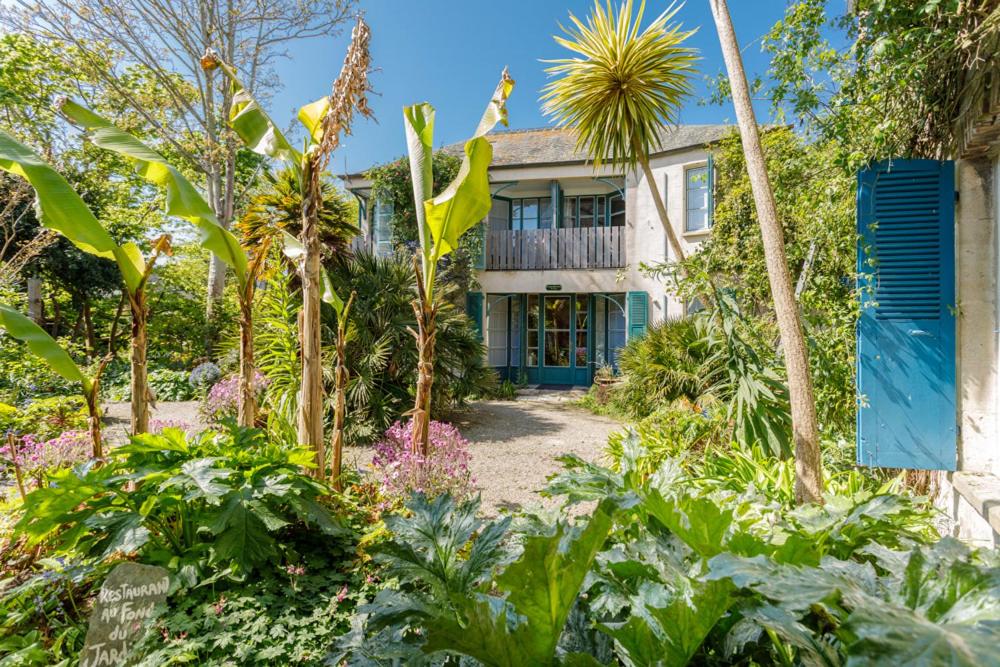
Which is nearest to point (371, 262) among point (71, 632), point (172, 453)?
point (172, 453)

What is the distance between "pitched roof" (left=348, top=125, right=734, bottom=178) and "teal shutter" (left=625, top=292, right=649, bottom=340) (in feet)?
11.3

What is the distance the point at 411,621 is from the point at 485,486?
3.54 metres

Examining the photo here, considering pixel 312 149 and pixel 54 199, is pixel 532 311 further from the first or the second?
pixel 54 199

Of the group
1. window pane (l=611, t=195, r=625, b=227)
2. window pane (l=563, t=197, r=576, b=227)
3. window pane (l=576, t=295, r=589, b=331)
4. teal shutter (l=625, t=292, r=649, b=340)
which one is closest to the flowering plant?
teal shutter (l=625, t=292, r=649, b=340)

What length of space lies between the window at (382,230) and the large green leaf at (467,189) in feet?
32.0

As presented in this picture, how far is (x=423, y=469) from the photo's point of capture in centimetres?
332

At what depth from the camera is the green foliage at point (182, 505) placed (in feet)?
7.06

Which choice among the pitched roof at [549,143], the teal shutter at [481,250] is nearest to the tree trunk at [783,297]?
the pitched roof at [549,143]

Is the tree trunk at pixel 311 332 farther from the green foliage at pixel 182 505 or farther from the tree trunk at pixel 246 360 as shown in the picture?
the green foliage at pixel 182 505

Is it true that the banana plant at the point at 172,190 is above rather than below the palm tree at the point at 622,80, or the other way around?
below

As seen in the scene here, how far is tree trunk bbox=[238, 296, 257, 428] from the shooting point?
10.6 ft

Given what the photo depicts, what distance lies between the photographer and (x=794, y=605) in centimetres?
97

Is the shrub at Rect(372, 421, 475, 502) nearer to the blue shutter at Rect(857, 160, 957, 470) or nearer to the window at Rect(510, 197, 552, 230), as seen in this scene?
the blue shutter at Rect(857, 160, 957, 470)

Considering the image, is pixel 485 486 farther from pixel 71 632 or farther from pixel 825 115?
pixel 825 115
